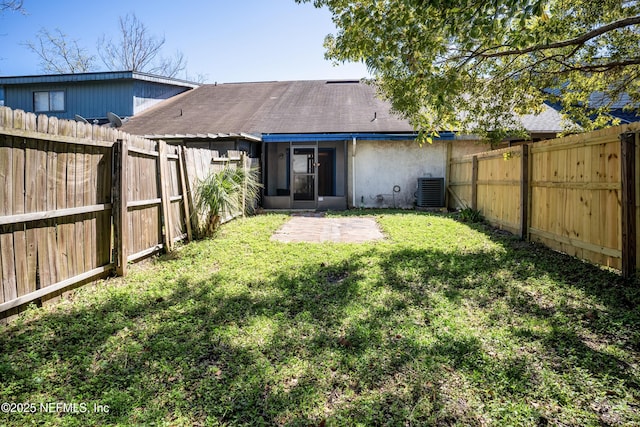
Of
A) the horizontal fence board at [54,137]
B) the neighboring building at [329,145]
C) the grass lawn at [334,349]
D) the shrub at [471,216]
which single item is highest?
the neighboring building at [329,145]

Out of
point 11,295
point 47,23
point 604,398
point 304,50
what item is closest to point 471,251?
point 604,398

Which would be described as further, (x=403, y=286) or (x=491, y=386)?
(x=403, y=286)

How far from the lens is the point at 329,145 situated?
13547 millimetres

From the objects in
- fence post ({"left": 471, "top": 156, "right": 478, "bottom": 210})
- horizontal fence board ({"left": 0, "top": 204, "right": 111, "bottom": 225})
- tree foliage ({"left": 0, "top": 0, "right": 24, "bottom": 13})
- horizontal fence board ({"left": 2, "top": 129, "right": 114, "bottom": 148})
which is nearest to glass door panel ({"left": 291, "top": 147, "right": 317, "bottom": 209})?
fence post ({"left": 471, "top": 156, "right": 478, "bottom": 210})

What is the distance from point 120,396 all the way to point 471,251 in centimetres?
526

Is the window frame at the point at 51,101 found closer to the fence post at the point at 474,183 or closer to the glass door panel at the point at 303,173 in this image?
the glass door panel at the point at 303,173

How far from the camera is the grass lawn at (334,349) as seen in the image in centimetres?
220

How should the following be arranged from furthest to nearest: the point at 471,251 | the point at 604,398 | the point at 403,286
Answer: the point at 471,251 → the point at 403,286 → the point at 604,398

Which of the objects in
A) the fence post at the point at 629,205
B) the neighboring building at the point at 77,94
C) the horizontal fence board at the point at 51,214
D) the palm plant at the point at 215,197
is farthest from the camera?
the neighboring building at the point at 77,94

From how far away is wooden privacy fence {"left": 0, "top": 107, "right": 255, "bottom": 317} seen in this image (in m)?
3.14

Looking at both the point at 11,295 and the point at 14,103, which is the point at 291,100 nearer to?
the point at 14,103

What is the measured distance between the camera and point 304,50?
37.6 ft

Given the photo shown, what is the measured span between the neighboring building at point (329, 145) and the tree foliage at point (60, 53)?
45.0 ft

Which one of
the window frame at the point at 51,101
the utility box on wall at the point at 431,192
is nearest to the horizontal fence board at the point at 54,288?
the utility box on wall at the point at 431,192
